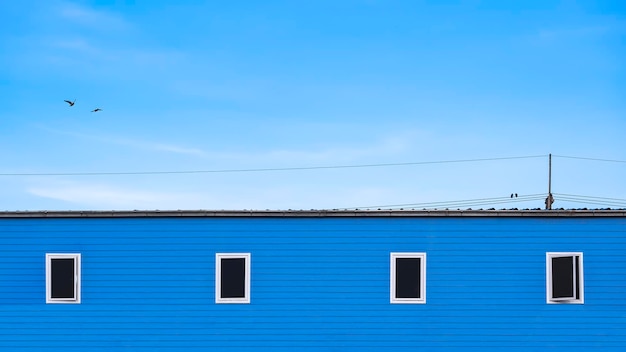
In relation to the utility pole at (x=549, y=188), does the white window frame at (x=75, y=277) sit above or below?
below

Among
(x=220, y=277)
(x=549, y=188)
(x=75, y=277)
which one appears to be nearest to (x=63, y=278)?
(x=75, y=277)

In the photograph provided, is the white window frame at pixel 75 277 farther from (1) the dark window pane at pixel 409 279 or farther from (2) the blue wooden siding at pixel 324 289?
(1) the dark window pane at pixel 409 279

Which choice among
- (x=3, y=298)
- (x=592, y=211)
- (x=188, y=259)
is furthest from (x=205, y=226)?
(x=592, y=211)

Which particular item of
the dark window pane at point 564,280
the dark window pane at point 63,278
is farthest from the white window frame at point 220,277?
the dark window pane at point 564,280

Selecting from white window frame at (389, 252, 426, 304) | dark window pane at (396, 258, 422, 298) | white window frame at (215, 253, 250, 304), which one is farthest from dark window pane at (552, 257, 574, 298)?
white window frame at (215, 253, 250, 304)

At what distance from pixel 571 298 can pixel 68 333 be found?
38.0 ft

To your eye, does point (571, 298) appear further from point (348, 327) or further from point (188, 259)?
point (188, 259)

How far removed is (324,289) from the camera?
61.8 feet

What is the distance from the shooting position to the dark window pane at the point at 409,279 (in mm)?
18734

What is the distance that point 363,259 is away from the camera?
18.9 meters

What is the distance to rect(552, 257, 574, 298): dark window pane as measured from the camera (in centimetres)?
1869

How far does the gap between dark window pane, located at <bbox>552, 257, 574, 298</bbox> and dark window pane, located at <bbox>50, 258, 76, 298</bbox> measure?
11152 millimetres

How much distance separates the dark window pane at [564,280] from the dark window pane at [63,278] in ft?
36.6

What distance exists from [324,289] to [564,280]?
5.48 metres
